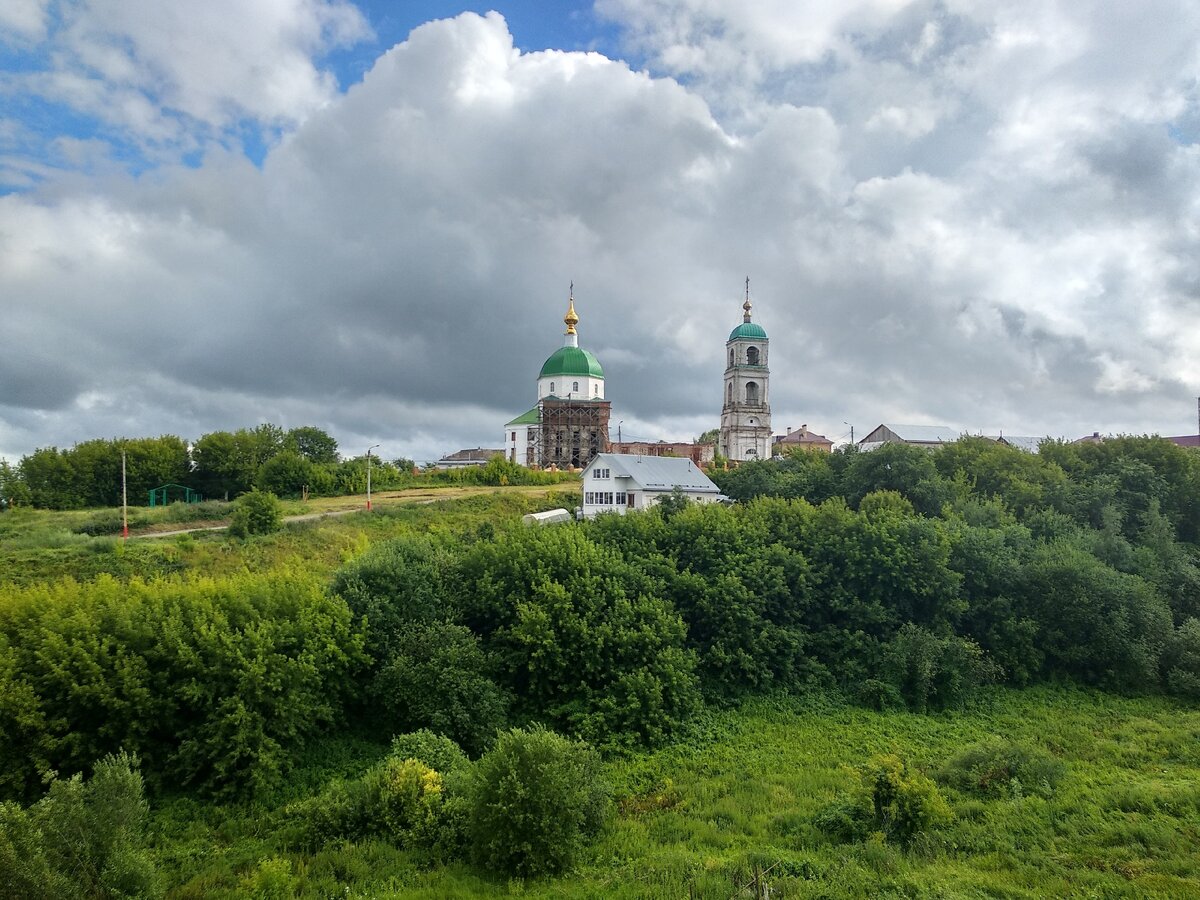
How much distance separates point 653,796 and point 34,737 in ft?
52.8

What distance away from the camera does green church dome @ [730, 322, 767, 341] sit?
84312 mm

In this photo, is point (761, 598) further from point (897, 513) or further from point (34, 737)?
point (34, 737)

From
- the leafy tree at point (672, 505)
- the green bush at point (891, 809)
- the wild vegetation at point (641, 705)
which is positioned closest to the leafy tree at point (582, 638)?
the wild vegetation at point (641, 705)

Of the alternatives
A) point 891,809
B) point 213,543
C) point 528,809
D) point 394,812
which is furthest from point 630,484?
point 528,809

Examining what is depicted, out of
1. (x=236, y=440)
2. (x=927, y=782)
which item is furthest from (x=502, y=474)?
(x=927, y=782)

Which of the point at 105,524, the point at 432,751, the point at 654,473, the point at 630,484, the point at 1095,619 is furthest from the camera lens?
the point at 654,473

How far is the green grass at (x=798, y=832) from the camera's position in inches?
556

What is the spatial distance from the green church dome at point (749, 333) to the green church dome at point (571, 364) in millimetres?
20024

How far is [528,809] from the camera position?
15.3 m

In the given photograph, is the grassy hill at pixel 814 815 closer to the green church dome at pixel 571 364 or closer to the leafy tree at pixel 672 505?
the leafy tree at pixel 672 505

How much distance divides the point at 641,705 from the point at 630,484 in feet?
77.9

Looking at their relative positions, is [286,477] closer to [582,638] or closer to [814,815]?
[582,638]

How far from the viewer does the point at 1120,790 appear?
1762cm

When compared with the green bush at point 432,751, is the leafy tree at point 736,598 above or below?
above
